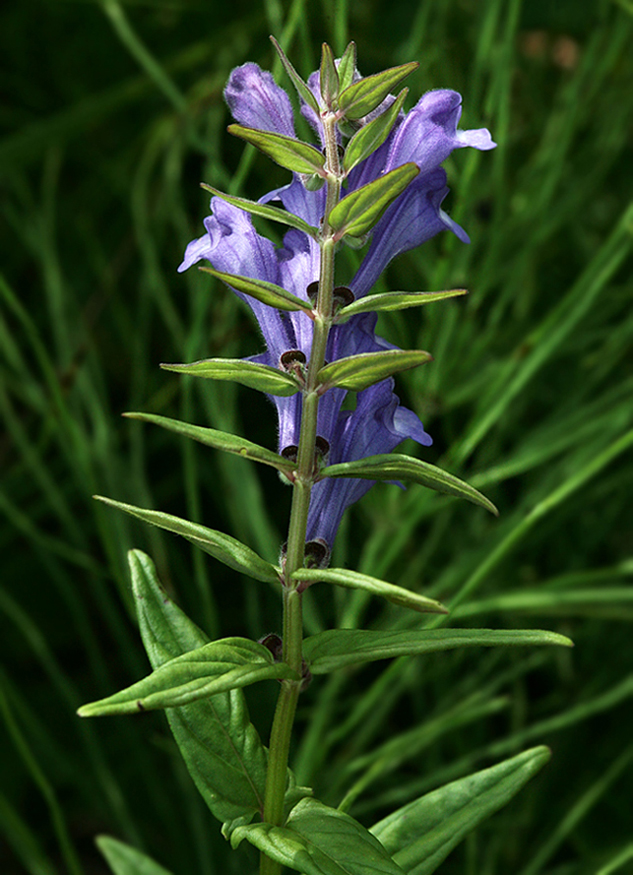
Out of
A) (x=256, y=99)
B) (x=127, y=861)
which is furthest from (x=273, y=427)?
(x=256, y=99)

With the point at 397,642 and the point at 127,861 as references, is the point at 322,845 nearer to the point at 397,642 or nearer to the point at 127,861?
the point at 397,642

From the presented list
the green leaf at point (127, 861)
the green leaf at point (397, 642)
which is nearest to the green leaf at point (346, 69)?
the green leaf at point (397, 642)

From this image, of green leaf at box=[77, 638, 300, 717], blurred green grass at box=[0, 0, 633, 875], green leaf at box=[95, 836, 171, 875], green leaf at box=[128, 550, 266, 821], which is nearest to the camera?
green leaf at box=[77, 638, 300, 717]

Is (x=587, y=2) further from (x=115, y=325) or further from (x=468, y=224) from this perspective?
(x=115, y=325)

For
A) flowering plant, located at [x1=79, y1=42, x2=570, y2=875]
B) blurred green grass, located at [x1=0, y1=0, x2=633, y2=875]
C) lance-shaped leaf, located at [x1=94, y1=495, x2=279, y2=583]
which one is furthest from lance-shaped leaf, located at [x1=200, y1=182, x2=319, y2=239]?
blurred green grass, located at [x1=0, y1=0, x2=633, y2=875]

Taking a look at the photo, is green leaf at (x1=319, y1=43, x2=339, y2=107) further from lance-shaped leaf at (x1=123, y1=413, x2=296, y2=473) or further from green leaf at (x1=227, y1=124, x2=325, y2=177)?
lance-shaped leaf at (x1=123, y1=413, x2=296, y2=473)

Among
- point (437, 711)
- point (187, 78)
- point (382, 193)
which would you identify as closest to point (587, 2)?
point (187, 78)

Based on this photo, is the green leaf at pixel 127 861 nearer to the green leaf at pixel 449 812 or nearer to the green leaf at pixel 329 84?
the green leaf at pixel 449 812
